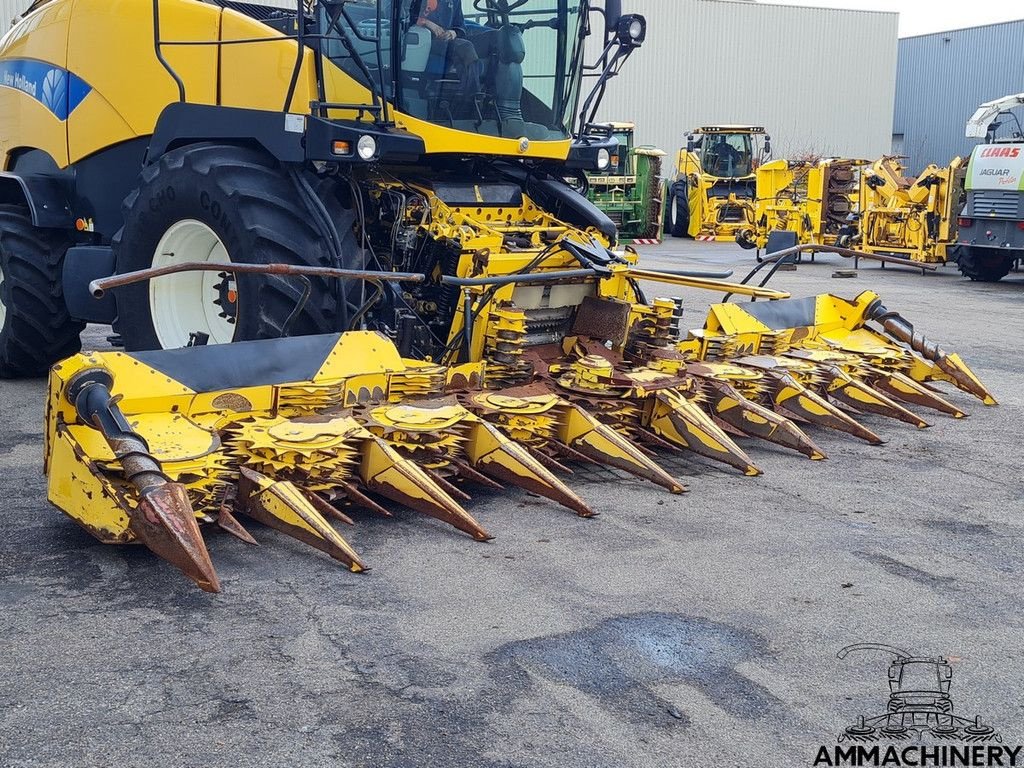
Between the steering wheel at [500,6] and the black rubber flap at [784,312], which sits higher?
the steering wheel at [500,6]

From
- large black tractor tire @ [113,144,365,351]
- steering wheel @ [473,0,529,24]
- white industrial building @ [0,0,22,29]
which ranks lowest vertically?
large black tractor tire @ [113,144,365,351]

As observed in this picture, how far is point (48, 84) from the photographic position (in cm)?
794

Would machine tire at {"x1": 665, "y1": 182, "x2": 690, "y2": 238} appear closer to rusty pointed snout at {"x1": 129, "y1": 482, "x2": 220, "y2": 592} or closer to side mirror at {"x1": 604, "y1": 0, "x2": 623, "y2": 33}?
side mirror at {"x1": 604, "y1": 0, "x2": 623, "y2": 33}

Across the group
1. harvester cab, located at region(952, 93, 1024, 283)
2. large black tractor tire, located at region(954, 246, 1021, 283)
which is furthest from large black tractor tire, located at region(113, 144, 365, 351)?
large black tractor tire, located at region(954, 246, 1021, 283)

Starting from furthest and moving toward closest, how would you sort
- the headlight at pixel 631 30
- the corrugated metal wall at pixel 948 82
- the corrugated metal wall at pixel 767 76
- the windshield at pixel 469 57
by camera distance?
the corrugated metal wall at pixel 948 82, the corrugated metal wall at pixel 767 76, the headlight at pixel 631 30, the windshield at pixel 469 57

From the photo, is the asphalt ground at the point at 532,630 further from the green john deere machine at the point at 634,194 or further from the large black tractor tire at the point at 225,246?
the green john deere machine at the point at 634,194

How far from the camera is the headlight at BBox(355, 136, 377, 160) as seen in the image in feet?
19.2

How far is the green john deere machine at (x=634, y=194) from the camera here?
83.5ft

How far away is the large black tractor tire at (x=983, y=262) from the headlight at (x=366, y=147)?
45.9ft

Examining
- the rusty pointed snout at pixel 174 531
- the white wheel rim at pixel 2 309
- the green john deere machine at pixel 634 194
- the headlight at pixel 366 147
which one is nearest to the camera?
the rusty pointed snout at pixel 174 531

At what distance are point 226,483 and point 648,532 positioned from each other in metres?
1.77

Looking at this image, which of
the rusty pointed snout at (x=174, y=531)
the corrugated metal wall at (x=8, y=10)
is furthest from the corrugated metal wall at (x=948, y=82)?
the rusty pointed snout at (x=174, y=531)

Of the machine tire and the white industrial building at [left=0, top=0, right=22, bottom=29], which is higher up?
the white industrial building at [left=0, top=0, right=22, bottom=29]

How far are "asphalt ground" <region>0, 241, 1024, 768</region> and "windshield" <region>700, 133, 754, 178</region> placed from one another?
21.9m
